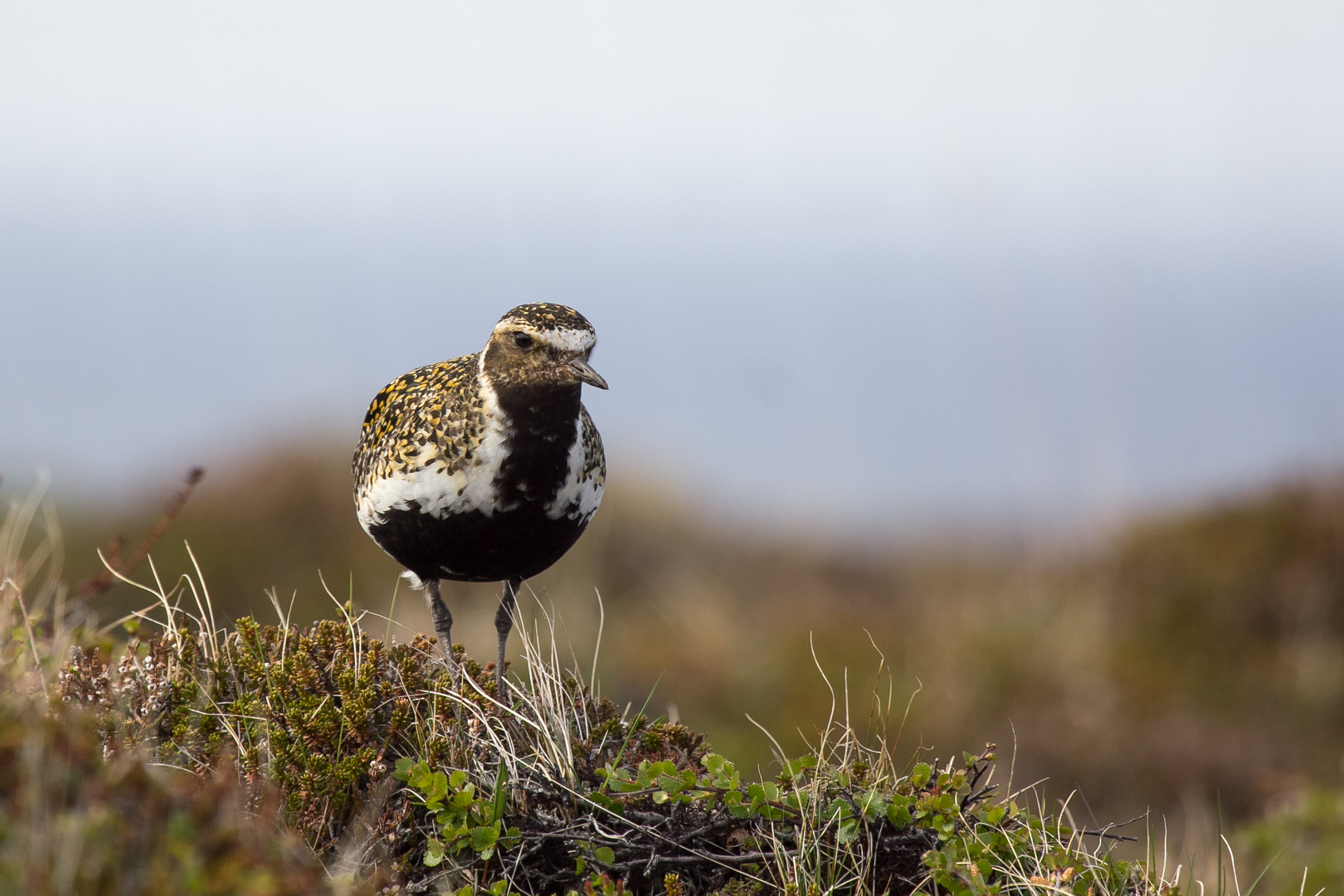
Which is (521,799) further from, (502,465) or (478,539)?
(502,465)

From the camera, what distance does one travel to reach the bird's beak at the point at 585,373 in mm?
3875

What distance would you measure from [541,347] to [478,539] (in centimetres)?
65

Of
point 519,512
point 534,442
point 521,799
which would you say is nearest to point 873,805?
point 521,799

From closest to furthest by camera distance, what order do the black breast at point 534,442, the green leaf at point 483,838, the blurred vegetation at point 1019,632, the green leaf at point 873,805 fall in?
the green leaf at point 483,838 → the green leaf at point 873,805 → the black breast at point 534,442 → the blurred vegetation at point 1019,632

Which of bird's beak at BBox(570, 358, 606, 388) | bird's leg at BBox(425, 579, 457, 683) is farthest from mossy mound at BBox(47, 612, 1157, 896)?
bird's beak at BBox(570, 358, 606, 388)

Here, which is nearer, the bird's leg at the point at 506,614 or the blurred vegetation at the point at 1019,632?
the bird's leg at the point at 506,614

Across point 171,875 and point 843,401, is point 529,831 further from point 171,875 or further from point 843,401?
point 843,401

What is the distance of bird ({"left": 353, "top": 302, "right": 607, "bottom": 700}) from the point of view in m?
4.05

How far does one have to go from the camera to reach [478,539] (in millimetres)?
4090

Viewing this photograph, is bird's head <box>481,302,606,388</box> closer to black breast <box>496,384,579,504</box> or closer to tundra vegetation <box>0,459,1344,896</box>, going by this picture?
black breast <box>496,384,579,504</box>

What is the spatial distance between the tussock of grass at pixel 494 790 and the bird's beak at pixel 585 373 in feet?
3.09

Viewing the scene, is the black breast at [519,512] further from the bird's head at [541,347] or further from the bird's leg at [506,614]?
the bird's leg at [506,614]

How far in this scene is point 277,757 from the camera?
3.59 metres

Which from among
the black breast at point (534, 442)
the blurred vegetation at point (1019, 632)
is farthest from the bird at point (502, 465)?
the blurred vegetation at point (1019, 632)
